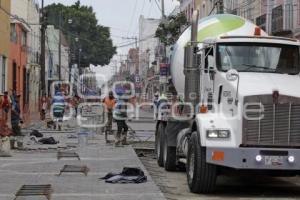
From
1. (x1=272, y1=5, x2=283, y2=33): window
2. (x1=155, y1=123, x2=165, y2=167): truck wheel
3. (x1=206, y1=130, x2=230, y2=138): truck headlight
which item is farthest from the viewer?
(x1=272, y1=5, x2=283, y2=33): window

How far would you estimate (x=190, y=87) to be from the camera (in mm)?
13414

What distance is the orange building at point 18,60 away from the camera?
38787 mm

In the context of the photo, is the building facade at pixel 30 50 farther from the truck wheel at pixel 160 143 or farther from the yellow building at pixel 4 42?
the truck wheel at pixel 160 143

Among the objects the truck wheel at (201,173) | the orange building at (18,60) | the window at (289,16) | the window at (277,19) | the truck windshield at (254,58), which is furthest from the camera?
the orange building at (18,60)

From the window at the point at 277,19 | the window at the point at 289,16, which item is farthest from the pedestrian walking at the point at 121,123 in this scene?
the window at the point at 277,19

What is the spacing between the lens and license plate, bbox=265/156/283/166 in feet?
36.2

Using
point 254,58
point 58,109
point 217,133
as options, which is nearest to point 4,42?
point 58,109

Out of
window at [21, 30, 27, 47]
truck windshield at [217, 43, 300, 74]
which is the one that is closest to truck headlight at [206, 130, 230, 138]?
truck windshield at [217, 43, 300, 74]

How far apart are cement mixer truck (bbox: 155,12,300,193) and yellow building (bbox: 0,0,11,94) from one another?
827 inches

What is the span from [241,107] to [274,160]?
102 cm

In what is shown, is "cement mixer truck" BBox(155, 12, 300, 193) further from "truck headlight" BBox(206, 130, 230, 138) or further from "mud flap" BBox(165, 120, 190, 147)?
"mud flap" BBox(165, 120, 190, 147)

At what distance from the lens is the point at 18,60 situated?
42.9 m

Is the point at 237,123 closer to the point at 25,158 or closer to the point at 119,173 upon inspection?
the point at 119,173

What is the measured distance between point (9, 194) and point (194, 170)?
3180mm
